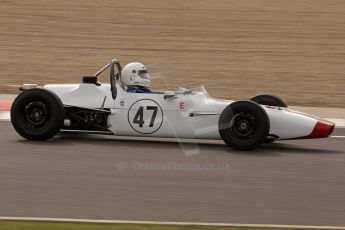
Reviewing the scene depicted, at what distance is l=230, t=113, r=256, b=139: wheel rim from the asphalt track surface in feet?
0.83

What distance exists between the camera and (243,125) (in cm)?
1027

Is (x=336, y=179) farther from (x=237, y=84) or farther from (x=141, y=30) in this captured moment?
(x=141, y=30)

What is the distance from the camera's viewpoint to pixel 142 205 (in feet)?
24.3

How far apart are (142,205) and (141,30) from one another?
16.6m

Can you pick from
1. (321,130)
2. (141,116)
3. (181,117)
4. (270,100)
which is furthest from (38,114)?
(321,130)

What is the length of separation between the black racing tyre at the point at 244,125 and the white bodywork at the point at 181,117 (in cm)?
21

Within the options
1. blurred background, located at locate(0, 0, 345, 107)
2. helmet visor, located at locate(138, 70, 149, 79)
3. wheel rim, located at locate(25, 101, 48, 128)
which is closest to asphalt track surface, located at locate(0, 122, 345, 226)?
wheel rim, located at locate(25, 101, 48, 128)

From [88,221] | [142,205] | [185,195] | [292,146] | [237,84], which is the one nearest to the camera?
[88,221]

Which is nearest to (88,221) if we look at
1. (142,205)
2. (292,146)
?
(142,205)

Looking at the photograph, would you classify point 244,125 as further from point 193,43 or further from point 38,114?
point 193,43

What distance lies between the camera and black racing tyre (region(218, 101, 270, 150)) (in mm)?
10070

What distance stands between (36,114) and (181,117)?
75.1 inches

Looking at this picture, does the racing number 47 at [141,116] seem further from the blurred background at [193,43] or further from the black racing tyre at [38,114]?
the blurred background at [193,43]

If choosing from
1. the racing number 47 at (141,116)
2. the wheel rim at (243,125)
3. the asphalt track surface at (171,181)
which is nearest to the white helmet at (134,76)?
the racing number 47 at (141,116)
